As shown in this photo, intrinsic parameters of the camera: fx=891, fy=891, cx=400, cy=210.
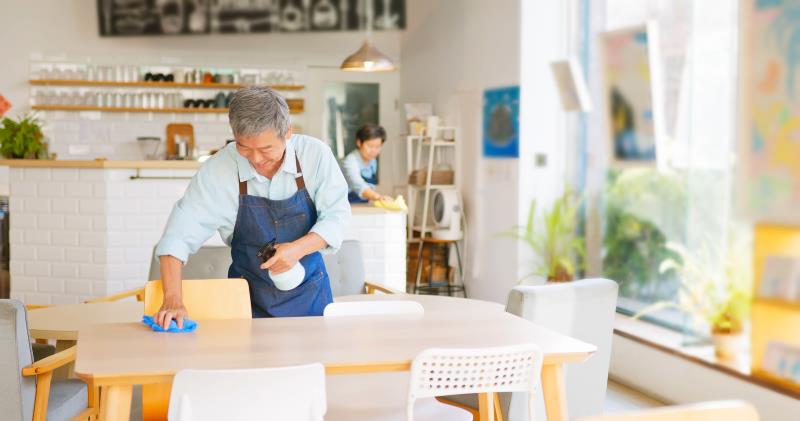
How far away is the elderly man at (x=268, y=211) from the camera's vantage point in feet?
9.95

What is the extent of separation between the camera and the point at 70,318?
392 centimetres

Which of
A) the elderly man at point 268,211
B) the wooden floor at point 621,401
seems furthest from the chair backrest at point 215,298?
the wooden floor at point 621,401

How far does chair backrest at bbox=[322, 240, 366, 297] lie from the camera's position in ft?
17.3

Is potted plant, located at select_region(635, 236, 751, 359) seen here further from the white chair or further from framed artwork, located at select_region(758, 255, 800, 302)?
the white chair

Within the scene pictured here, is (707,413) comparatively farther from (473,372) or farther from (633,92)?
(633,92)

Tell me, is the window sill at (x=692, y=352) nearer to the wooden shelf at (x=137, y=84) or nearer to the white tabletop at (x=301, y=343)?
the white tabletop at (x=301, y=343)

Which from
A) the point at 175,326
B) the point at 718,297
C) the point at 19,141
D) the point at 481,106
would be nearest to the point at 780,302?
the point at 718,297

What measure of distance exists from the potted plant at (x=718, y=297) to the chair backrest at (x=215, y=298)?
2.73 m

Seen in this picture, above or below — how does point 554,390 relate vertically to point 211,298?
below

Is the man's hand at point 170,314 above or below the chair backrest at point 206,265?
above

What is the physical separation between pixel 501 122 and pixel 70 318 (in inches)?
170

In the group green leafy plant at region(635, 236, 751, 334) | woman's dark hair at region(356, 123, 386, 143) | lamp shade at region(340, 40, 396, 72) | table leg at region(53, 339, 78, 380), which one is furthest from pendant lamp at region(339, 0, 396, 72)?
table leg at region(53, 339, 78, 380)

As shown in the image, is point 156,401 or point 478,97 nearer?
point 156,401

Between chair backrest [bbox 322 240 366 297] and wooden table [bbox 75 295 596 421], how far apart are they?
84.8 inches
